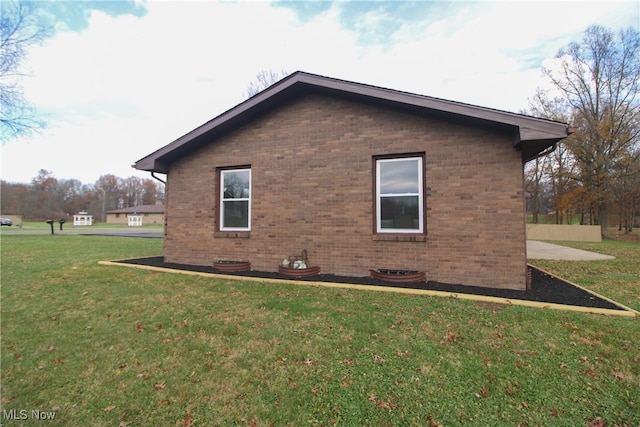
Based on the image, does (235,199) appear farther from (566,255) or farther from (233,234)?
(566,255)

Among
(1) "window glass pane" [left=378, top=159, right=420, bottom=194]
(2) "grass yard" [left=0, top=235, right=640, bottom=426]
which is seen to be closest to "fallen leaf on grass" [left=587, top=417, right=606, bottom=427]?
(2) "grass yard" [left=0, top=235, right=640, bottom=426]

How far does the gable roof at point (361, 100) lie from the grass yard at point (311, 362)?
309cm

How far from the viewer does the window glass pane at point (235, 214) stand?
8.20 metres

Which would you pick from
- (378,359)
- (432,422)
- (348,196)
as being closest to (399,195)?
(348,196)

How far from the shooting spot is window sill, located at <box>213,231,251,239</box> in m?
7.96

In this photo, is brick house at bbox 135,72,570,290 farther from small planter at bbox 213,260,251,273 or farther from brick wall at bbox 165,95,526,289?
small planter at bbox 213,260,251,273

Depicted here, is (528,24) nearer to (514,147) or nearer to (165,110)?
(514,147)

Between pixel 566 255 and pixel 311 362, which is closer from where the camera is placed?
pixel 311 362

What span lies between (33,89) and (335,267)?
72.0 ft

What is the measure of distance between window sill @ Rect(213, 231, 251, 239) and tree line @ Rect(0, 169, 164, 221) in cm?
7589

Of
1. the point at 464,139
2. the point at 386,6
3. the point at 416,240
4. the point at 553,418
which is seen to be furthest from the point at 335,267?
the point at 386,6

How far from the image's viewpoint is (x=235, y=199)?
831 centimetres

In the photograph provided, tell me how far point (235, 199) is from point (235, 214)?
413 millimetres

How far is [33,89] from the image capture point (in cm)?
1773
